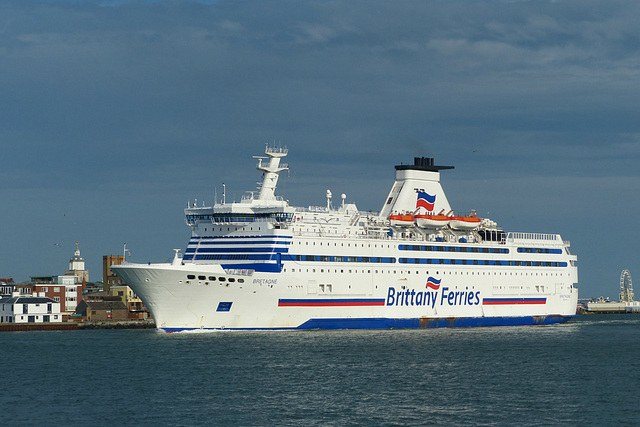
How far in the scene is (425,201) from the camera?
72.5 meters

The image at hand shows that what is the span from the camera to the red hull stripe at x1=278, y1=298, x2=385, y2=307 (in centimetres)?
5922

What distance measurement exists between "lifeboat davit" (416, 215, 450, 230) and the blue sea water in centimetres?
1138

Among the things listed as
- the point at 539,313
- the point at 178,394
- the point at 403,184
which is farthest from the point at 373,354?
the point at 539,313

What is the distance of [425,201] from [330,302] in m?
14.8

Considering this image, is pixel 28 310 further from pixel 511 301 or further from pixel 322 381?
pixel 322 381

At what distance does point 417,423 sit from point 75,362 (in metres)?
22.8

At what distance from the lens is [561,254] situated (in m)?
77.5

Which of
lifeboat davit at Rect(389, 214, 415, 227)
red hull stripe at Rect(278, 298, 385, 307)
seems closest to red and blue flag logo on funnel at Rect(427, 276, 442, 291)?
lifeboat davit at Rect(389, 214, 415, 227)

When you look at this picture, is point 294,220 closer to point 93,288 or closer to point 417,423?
point 417,423

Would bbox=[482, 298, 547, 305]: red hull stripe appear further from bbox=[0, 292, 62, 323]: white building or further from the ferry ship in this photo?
bbox=[0, 292, 62, 323]: white building

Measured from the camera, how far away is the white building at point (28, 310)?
284 feet

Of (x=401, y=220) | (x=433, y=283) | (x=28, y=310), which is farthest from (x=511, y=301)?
(x=28, y=310)

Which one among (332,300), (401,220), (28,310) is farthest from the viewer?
(28,310)

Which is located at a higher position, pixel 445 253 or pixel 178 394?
pixel 445 253
